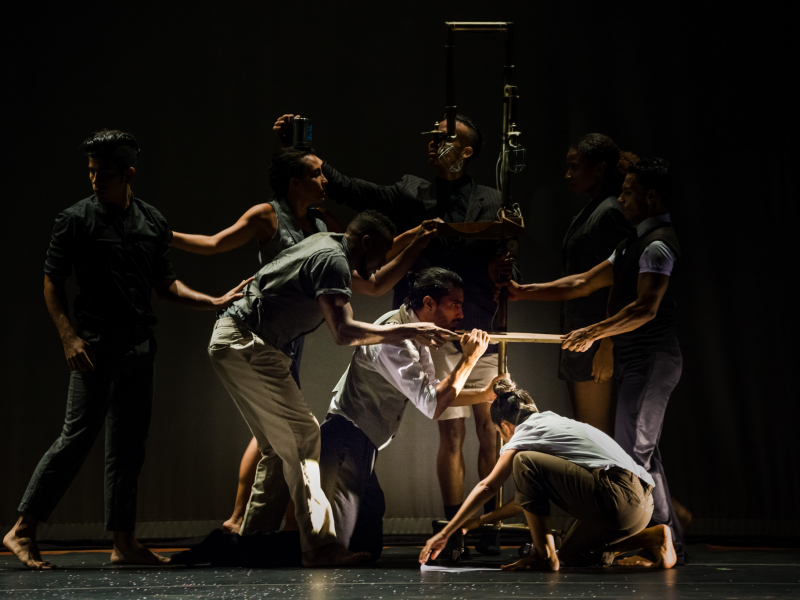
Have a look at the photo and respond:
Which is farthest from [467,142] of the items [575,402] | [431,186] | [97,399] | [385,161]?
[97,399]

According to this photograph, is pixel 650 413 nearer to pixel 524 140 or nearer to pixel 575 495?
pixel 575 495

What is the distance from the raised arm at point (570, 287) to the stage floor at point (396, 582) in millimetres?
1103

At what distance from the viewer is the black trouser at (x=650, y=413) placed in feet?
11.5

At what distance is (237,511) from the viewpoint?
3865 millimetres

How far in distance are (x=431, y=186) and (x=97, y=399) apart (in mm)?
1661

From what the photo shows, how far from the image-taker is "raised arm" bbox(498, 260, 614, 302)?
149 inches

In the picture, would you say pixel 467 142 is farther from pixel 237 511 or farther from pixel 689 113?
pixel 237 511

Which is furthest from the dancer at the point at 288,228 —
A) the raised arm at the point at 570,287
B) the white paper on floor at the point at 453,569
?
the white paper on floor at the point at 453,569

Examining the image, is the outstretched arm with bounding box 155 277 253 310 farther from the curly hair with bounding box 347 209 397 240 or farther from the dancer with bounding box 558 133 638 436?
the dancer with bounding box 558 133 638 436

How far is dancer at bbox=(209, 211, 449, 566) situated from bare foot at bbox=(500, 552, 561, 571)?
596 millimetres

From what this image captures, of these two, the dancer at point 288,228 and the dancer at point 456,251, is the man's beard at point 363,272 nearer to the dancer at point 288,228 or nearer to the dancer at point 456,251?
the dancer at point 288,228

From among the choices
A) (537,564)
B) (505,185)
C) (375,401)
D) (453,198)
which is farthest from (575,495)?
(453,198)

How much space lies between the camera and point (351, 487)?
3.54m

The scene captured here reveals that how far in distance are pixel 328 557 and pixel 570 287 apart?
1501 mm
